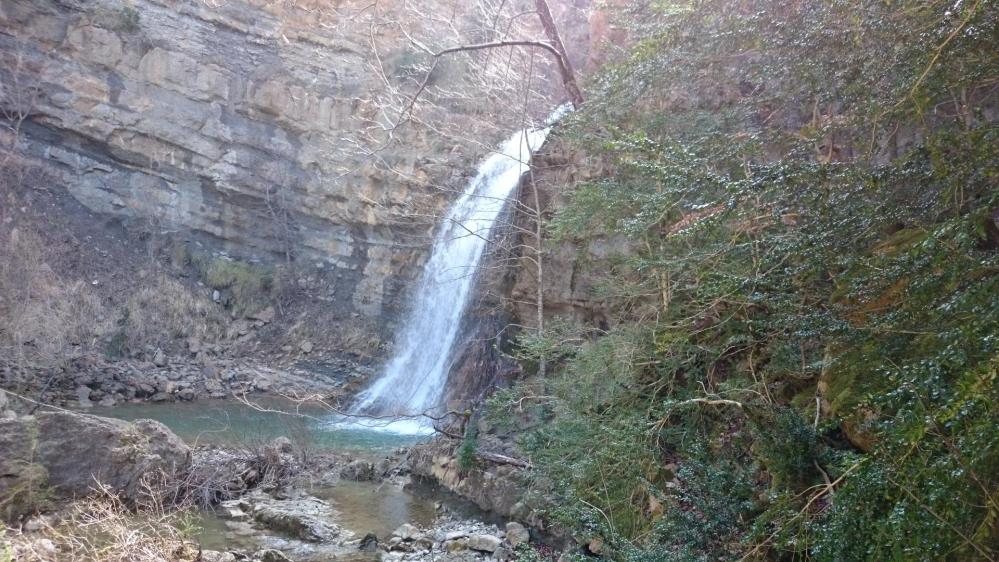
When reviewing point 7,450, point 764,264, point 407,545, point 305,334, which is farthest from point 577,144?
point 305,334

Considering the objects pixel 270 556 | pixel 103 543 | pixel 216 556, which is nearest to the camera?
pixel 103 543

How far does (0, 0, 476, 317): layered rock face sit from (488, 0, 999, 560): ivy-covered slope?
11.6m

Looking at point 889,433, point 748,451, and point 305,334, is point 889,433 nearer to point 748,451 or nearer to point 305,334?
point 748,451

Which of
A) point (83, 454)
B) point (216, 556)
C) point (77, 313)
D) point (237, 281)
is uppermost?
point (237, 281)

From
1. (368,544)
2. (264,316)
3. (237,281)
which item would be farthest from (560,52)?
(237,281)

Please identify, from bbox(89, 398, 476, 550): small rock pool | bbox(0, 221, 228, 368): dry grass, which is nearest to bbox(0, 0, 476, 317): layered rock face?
bbox(0, 221, 228, 368): dry grass

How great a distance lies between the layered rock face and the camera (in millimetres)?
17422

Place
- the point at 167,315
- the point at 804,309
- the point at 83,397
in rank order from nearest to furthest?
the point at 804,309, the point at 83,397, the point at 167,315

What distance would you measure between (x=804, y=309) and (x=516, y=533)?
3711 mm

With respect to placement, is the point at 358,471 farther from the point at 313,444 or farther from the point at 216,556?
the point at 216,556

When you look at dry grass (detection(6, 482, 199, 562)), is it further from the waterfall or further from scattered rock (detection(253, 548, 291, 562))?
the waterfall

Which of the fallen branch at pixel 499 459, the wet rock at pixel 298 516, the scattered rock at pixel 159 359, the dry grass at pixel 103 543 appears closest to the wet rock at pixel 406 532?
the wet rock at pixel 298 516

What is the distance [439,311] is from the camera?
15328 mm

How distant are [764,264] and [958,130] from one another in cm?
113
